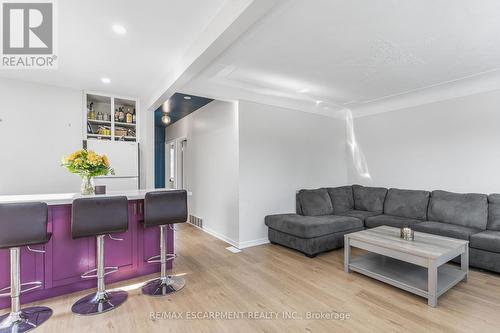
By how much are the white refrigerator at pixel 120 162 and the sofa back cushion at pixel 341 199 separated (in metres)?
3.78

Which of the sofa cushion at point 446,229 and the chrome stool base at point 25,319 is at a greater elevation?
the sofa cushion at point 446,229

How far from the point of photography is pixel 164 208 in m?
2.66

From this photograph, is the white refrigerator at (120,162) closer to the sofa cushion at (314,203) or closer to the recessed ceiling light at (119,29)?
the recessed ceiling light at (119,29)

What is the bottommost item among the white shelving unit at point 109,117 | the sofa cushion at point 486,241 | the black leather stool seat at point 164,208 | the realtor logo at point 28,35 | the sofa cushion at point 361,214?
the sofa cushion at point 486,241

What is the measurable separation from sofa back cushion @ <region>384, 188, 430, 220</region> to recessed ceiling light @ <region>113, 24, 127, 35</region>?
4.90 metres

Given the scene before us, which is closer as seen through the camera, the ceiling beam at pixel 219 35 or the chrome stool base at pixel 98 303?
the ceiling beam at pixel 219 35

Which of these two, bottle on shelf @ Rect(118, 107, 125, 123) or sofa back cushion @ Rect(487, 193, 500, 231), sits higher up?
bottle on shelf @ Rect(118, 107, 125, 123)

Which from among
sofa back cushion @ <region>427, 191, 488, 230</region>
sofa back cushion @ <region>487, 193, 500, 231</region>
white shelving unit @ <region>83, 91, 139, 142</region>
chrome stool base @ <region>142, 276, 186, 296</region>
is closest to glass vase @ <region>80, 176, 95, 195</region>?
chrome stool base @ <region>142, 276, 186, 296</region>

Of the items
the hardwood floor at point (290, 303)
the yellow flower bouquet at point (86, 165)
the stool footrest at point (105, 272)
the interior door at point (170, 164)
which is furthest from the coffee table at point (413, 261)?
the interior door at point (170, 164)

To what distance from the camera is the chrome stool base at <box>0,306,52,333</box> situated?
6.51 feet

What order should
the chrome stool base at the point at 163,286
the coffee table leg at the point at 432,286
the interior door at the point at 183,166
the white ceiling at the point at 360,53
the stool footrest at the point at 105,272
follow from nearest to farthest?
the white ceiling at the point at 360,53, the coffee table leg at the point at 432,286, the stool footrest at the point at 105,272, the chrome stool base at the point at 163,286, the interior door at the point at 183,166

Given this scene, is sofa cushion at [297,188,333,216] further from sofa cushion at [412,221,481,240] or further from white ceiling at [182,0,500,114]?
white ceiling at [182,0,500,114]

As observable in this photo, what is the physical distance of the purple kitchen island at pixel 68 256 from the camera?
2352 millimetres

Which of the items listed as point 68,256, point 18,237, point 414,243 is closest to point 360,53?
point 414,243
